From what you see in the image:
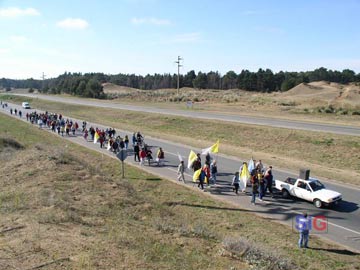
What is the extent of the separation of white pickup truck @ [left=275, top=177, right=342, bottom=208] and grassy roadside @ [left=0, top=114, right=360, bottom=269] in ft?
10.4

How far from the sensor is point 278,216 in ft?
51.3

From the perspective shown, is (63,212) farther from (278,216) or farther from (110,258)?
(278,216)

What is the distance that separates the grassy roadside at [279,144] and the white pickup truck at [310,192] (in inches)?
182

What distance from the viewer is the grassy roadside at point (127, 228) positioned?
8.98 m

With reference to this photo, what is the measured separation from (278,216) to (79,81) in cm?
11773

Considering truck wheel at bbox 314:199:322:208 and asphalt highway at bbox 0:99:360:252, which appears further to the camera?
truck wheel at bbox 314:199:322:208

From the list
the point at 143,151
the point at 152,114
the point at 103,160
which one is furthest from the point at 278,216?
the point at 152,114

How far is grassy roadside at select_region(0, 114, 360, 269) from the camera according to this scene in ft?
29.5

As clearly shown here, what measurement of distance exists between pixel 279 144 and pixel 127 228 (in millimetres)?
22922

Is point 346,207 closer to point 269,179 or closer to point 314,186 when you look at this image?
point 314,186

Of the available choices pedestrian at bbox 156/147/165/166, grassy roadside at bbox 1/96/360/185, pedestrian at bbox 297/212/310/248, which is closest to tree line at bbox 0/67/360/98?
grassy roadside at bbox 1/96/360/185

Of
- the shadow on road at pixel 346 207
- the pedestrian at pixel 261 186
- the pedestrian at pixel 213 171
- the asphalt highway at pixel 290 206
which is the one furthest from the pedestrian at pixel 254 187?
the pedestrian at pixel 213 171

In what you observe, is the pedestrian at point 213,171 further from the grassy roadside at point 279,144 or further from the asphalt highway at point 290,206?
the grassy roadside at point 279,144

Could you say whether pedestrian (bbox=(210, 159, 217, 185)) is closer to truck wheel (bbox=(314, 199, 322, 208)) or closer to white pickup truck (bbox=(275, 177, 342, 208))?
white pickup truck (bbox=(275, 177, 342, 208))
